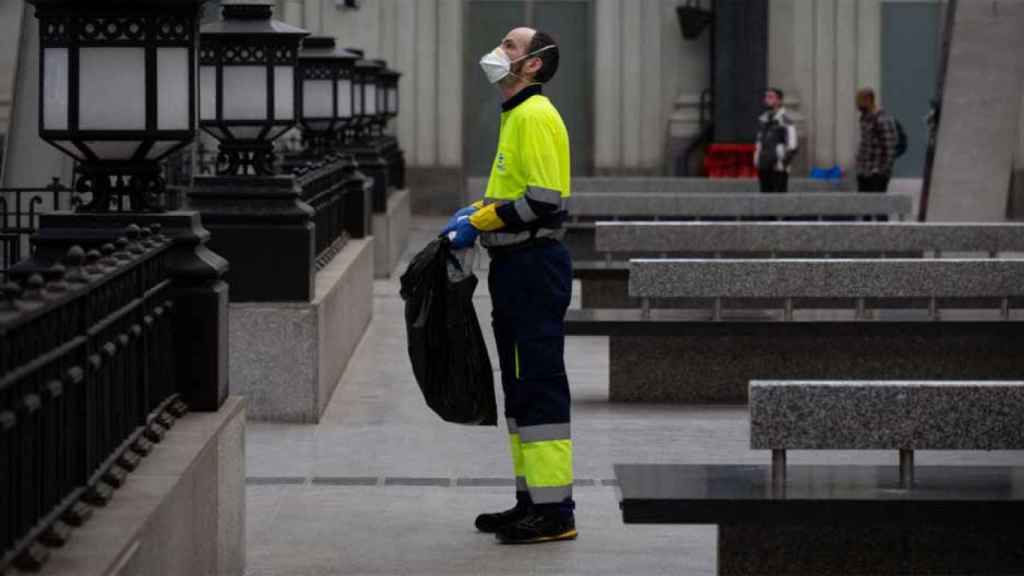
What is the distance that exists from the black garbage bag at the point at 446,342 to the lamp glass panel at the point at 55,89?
1.78 metres

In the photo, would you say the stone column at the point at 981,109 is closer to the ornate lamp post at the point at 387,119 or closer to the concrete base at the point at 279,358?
the concrete base at the point at 279,358

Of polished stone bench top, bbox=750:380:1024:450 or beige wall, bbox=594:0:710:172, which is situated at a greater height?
beige wall, bbox=594:0:710:172

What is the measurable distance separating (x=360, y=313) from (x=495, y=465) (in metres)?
5.72

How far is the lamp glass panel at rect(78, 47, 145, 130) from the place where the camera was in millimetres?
7965

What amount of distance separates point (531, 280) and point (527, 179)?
0.36 meters

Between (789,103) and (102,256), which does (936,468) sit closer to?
(102,256)

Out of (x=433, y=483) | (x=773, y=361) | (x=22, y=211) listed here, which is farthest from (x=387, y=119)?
(x=433, y=483)

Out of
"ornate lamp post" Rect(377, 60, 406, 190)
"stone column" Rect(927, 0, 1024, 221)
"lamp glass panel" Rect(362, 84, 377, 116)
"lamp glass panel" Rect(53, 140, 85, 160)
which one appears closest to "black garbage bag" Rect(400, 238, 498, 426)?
"lamp glass panel" Rect(53, 140, 85, 160)

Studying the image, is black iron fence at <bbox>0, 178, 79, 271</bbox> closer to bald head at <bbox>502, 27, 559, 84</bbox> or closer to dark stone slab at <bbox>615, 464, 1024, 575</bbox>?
bald head at <bbox>502, 27, 559, 84</bbox>

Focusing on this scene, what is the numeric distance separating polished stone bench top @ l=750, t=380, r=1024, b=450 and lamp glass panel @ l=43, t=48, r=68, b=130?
2.31 m

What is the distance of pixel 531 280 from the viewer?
Result: 921 cm

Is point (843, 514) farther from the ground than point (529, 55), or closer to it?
closer to it

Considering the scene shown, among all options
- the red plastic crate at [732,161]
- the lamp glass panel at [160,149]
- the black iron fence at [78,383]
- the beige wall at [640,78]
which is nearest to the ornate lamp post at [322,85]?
the lamp glass panel at [160,149]

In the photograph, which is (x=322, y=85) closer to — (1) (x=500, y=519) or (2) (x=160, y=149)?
(1) (x=500, y=519)
